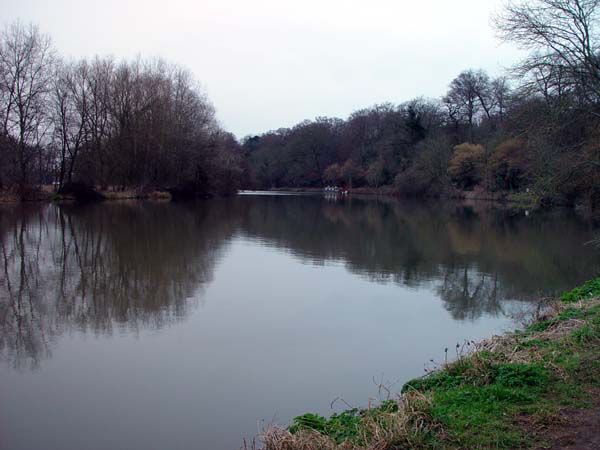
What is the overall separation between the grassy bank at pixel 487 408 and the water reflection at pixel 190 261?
12.3ft

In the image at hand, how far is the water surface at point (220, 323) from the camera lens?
5027mm

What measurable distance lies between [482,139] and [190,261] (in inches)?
1750

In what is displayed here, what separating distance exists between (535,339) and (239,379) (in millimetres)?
3313

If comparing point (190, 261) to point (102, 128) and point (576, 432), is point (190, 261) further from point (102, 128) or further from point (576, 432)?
point (102, 128)

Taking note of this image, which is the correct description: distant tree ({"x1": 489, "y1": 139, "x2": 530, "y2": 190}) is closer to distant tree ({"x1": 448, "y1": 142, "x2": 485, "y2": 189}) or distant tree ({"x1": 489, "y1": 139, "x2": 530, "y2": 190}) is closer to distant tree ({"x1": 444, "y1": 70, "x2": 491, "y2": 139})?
distant tree ({"x1": 448, "y1": 142, "x2": 485, "y2": 189})

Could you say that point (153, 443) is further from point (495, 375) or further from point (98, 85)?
point (98, 85)

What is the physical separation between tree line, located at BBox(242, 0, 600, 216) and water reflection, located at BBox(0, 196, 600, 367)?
6.71ft

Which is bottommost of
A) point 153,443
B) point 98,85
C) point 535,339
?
point 153,443

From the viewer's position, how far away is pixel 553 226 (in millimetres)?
25250

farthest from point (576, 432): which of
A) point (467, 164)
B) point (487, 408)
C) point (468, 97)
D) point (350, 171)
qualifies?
point (350, 171)

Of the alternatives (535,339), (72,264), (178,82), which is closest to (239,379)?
(535,339)

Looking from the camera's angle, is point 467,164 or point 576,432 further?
point 467,164

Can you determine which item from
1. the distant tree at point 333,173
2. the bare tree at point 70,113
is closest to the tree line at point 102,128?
the bare tree at point 70,113

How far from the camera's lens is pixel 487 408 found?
154 inches
